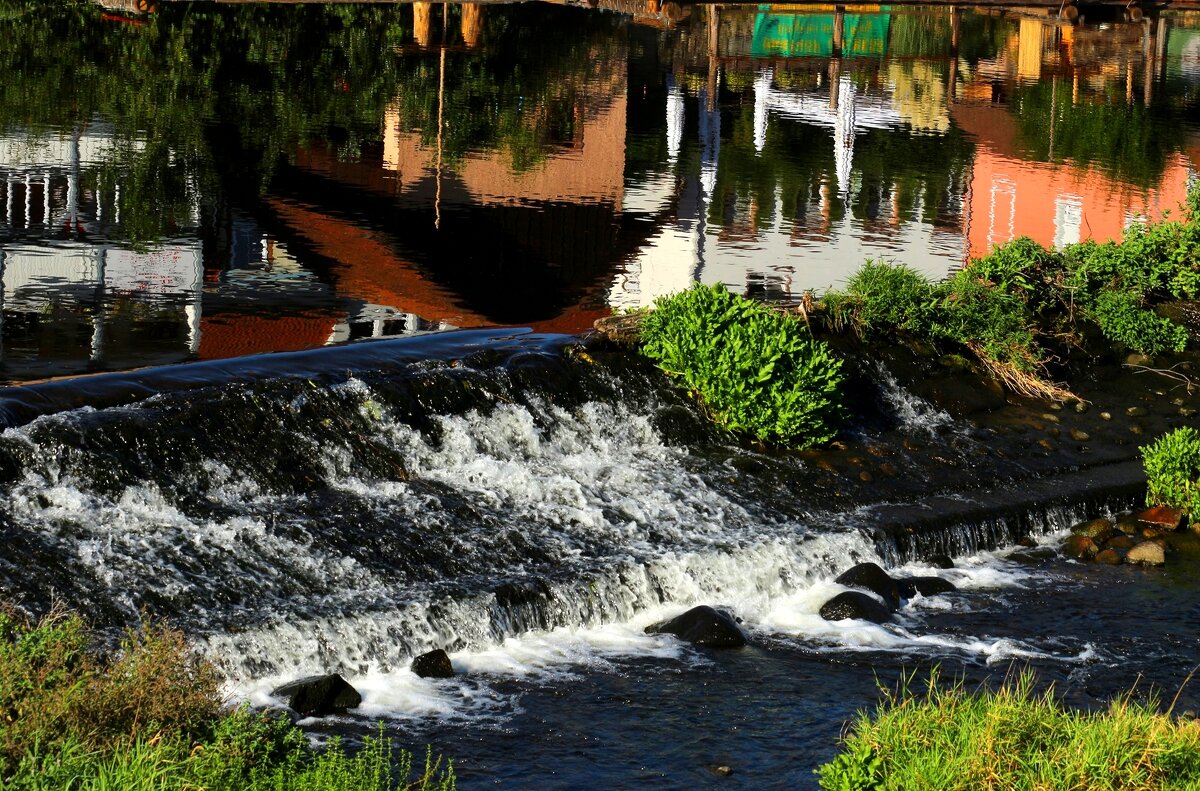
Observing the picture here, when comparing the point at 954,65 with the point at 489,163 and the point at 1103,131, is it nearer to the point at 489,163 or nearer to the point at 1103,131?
the point at 1103,131

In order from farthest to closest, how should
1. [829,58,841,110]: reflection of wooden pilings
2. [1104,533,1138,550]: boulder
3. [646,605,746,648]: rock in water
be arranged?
[829,58,841,110]: reflection of wooden pilings → [1104,533,1138,550]: boulder → [646,605,746,648]: rock in water

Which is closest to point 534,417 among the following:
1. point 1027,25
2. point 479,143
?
point 479,143

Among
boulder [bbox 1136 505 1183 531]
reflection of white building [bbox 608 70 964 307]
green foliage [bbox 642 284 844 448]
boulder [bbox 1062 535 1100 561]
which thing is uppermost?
reflection of white building [bbox 608 70 964 307]

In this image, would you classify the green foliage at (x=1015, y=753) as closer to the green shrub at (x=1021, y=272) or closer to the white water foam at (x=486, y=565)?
the white water foam at (x=486, y=565)

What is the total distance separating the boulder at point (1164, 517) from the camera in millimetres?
15023

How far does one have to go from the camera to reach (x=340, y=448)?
1354 cm

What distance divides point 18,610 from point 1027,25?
48015 millimetres

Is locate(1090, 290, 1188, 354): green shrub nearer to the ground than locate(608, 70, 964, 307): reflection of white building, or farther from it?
nearer to the ground

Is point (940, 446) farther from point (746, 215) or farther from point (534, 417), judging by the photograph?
point (746, 215)

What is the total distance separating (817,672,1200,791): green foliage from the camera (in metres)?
8.34

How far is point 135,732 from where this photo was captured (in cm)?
780

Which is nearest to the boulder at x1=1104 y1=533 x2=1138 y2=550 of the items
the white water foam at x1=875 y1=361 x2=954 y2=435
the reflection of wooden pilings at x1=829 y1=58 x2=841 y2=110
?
the white water foam at x1=875 y1=361 x2=954 y2=435

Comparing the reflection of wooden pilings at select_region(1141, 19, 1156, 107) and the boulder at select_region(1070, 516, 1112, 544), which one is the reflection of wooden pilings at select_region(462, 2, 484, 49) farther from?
the boulder at select_region(1070, 516, 1112, 544)

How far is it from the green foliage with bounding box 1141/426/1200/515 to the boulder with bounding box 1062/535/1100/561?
120 cm
